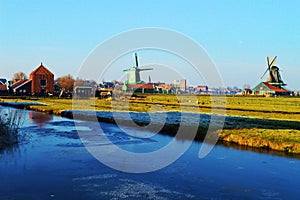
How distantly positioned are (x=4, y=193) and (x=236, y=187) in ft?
22.2

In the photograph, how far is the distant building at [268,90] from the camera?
2965 inches

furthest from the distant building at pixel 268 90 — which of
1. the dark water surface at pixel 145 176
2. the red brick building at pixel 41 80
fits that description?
the dark water surface at pixel 145 176

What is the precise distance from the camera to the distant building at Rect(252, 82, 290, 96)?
75.3m

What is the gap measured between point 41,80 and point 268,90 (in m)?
48.0

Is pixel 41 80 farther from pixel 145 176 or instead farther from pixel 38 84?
pixel 145 176

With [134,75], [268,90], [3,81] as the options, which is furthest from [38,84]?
[268,90]

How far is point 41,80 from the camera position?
222 ft

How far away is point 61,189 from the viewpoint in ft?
32.7

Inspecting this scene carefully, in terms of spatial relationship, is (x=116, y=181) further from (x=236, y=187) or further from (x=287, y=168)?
(x=287, y=168)

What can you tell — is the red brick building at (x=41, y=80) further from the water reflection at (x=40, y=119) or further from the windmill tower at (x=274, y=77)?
the windmill tower at (x=274, y=77)

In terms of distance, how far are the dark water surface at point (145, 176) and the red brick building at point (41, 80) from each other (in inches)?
2069

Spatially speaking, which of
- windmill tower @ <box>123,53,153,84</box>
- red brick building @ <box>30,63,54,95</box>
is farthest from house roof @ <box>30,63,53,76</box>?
windmill tower @ <box>123,53,153,84</box>

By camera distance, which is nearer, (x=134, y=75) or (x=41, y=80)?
(x=41, y=80)

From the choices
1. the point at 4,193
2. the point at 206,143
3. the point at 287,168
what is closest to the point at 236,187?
the point at 287,168
